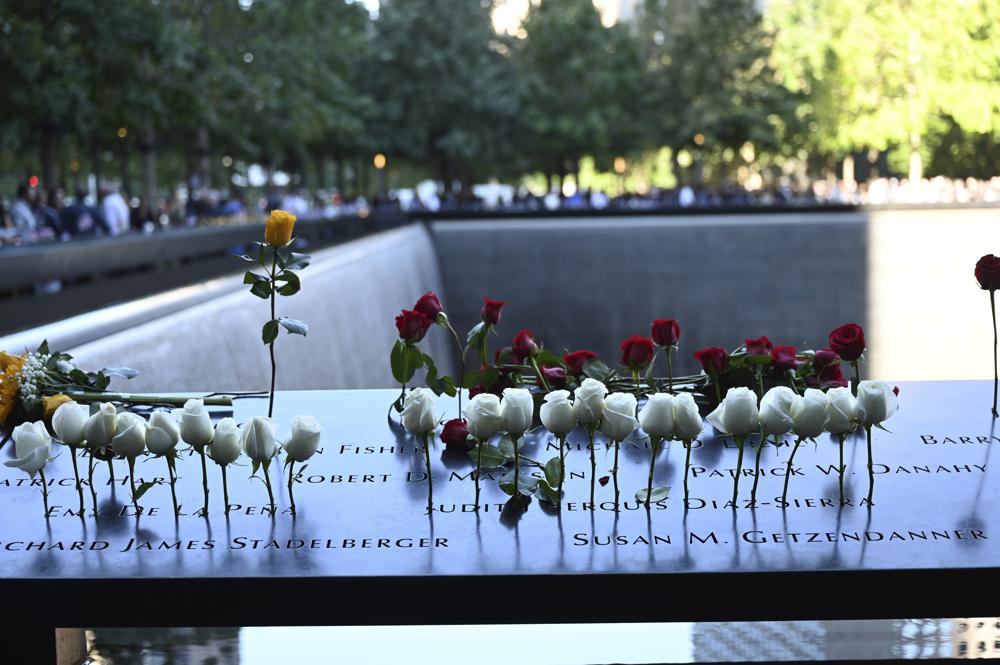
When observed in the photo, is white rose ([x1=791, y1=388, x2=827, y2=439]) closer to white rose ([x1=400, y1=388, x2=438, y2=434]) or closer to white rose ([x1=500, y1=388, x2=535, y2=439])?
white rose ([x1=500, y1=388, x2=535, y2=439])

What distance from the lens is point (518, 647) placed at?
8.35 ft

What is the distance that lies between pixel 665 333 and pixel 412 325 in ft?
1.83

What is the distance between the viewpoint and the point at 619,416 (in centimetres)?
230

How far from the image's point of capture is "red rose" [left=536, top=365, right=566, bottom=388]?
10.1ft

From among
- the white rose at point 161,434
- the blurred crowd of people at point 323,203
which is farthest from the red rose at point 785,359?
the blurred crowd of people at point 323,203

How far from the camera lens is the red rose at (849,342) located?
2.62 m

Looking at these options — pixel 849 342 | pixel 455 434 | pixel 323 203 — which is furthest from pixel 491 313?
pixel 323 203

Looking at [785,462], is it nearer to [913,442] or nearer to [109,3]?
[913,442]

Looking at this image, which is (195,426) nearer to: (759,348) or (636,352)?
(636,352)

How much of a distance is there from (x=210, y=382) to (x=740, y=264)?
9.39m

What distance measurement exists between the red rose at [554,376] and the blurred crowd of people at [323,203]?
8.86 meters

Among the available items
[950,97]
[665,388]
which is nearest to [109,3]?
[665,388]

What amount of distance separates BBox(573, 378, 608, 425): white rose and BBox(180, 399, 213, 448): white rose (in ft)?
2.26

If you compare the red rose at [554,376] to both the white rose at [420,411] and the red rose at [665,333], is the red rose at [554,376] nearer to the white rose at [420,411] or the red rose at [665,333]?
the red rose at [665,333]
